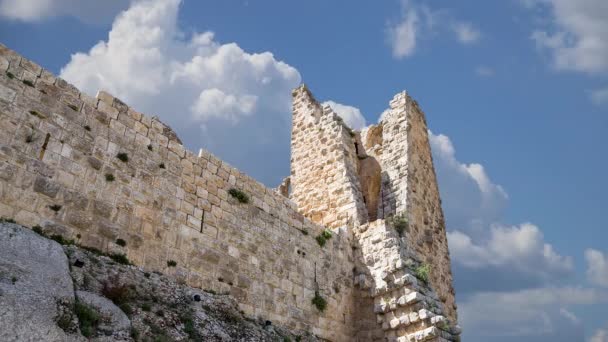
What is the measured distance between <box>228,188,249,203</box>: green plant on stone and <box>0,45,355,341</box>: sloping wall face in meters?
0.08

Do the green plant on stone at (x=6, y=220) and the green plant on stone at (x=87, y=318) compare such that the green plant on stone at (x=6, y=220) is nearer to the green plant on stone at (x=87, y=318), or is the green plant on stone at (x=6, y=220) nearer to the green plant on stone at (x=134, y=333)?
the green plant on stone at (x=87, y=318)

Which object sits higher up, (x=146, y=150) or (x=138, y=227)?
(x=146, y=150)

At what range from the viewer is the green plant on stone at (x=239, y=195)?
35.9 ft

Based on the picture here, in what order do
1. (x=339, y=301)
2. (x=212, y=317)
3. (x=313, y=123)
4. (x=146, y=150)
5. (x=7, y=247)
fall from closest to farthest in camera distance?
(x=7, y=247) < (x=212, y=317) < (x=146, y=150) < (x=339, y=301) < (x=313, y=123)

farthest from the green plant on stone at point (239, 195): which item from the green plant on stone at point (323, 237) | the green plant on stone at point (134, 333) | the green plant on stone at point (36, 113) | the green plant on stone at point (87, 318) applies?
the green plant on stone at point (87, 318)

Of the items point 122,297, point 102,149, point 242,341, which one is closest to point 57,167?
point 102,149

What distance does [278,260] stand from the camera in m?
11.4

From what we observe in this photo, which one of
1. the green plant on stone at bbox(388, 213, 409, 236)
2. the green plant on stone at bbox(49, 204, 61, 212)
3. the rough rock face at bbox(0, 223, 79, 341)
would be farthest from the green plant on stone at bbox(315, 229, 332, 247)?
the rough rock face at bbox(0, 223, 79, 341)

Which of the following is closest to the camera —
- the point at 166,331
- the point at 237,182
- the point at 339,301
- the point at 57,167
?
the point at 166,331

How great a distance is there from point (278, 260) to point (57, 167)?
4922 millimetres

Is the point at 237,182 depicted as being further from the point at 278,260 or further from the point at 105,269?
the point at 105,269

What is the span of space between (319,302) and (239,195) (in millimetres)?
2930

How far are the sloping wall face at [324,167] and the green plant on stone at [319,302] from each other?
237cm

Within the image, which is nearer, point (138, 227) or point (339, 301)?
point (138, 227)
